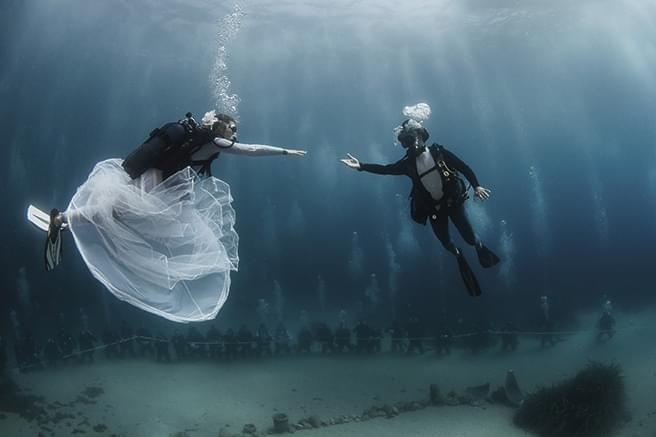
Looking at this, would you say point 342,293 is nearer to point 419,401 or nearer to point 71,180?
point 419,401

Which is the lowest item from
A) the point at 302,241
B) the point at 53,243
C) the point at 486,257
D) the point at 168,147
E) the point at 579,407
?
the point at 579,407

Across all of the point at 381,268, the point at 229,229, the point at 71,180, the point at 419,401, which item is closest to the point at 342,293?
the point at 381,268

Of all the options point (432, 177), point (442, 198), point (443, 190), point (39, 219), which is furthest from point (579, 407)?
point (39, 219)

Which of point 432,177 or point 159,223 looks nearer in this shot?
point 159,223

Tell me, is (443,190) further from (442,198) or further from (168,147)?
(168,147)

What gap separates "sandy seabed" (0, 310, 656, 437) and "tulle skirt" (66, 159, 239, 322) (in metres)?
8.25

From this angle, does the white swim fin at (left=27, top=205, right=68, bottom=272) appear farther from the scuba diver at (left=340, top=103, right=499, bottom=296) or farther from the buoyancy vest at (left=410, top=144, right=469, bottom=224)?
the buoyancy vest at (left=410, top=144, right=469, bottom=224)

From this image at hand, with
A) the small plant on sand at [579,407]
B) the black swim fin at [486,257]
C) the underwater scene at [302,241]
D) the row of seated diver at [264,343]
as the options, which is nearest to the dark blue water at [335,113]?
the underwater scene at [302,241]

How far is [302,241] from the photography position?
47906mm

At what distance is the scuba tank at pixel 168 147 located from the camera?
5.50m

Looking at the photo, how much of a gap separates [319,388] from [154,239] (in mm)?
11969

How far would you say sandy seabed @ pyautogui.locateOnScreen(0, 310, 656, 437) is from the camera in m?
13.2

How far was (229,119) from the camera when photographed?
5.77 meters

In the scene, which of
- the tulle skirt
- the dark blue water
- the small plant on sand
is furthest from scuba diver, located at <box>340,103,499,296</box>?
the dark blue water
